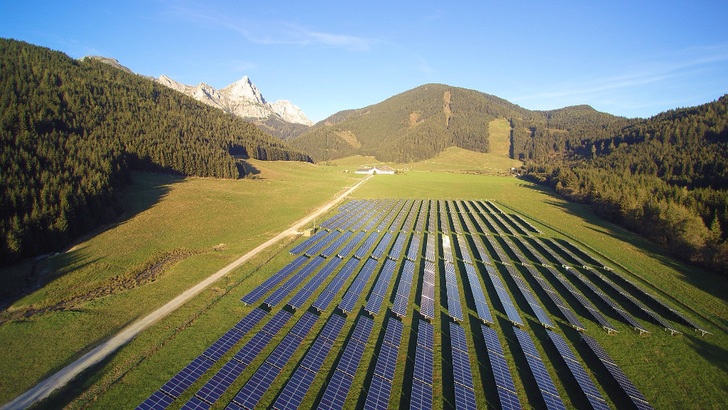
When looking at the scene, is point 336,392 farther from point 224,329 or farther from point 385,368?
point 224,329

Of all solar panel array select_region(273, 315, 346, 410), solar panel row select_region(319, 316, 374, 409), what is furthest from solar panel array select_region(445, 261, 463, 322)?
solar panel array select_region(273, 315, 346, 410)

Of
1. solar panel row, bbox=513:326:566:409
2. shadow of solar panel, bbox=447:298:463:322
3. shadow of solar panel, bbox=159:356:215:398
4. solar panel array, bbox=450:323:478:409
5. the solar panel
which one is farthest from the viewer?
shadow of solar panel, bbox=447:298:463:322

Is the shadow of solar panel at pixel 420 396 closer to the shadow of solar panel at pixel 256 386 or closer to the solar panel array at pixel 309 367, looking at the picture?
the solar panel array at pixel 309 367

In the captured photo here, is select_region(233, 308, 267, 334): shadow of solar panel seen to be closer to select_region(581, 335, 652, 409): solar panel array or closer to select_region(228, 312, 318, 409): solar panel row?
select_region(228, 312, 318, 409): solar panel row

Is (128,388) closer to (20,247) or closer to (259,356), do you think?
(259,356)

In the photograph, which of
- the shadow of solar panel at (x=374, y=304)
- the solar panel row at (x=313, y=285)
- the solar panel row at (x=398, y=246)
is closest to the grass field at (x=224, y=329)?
the shadow of solar panel at (x=374, y=304)

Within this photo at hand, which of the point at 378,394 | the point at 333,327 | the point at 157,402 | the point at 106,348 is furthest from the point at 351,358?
the point at 106,348
